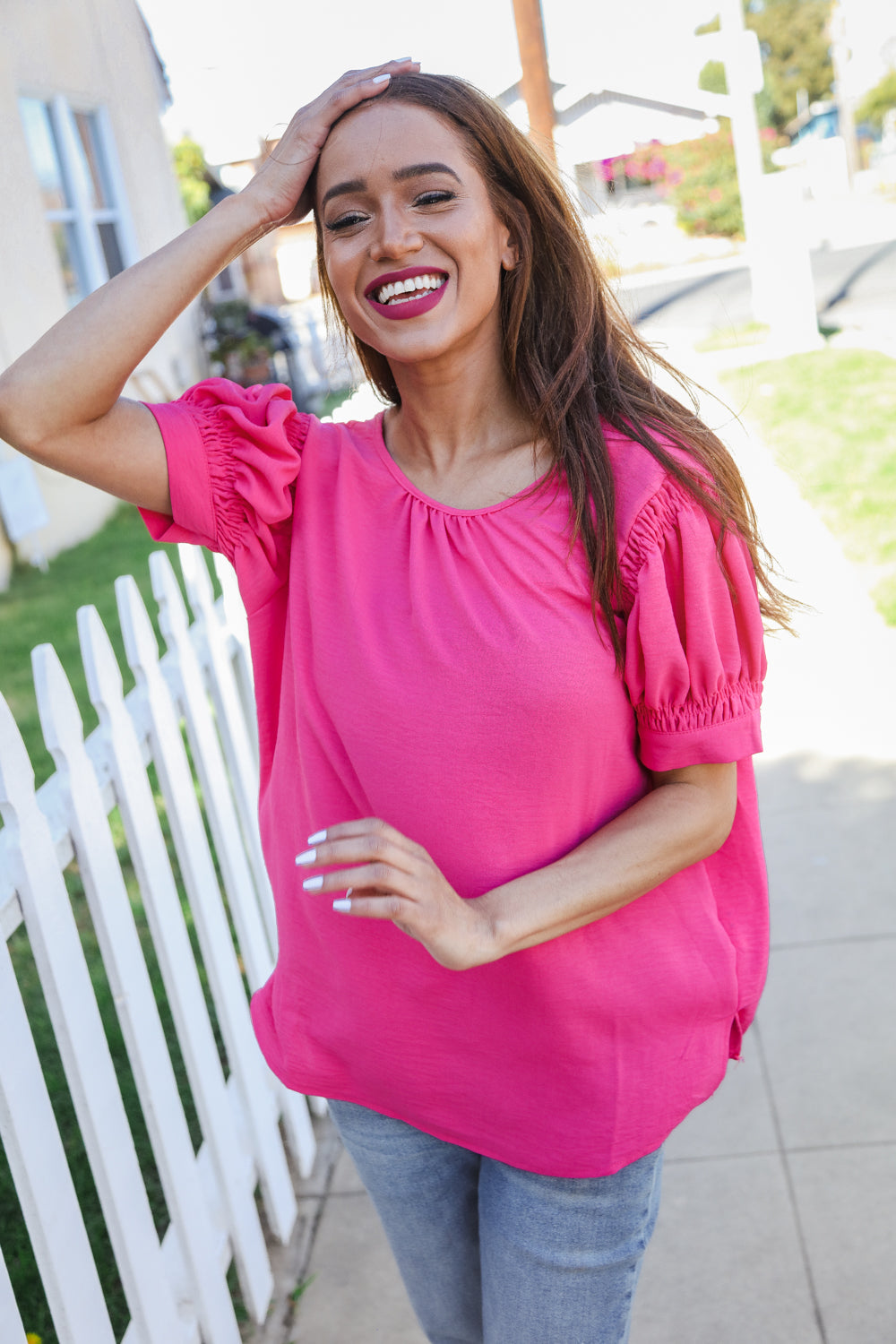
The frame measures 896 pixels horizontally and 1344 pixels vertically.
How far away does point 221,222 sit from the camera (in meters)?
1.62

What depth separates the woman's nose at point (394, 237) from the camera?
1514 mm

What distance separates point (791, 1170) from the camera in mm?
2629

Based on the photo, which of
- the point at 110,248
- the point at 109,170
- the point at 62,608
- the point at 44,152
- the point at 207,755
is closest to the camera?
the point at 207,755

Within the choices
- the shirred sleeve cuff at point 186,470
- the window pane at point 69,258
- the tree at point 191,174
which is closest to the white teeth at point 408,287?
the shirred sleeve cuff at point 186,470

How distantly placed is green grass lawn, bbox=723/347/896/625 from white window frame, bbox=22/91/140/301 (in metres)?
5.33

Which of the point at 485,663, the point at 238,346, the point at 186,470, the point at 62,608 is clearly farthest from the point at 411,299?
the point at 238,346

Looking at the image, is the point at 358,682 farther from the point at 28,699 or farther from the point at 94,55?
the point at 94,55

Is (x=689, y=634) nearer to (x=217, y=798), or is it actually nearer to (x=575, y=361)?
(x=575, y=361)

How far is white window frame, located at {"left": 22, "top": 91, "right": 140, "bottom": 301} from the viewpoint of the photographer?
9523mm

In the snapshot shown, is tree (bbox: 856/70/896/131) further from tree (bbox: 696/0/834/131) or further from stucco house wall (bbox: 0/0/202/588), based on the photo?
stucco house wall (bbox: 0/0/202/588)

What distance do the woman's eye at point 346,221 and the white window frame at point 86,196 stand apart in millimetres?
8410

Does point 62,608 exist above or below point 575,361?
below

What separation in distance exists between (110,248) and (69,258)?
1.02 metres

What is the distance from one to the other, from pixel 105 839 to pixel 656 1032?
0.97 m
